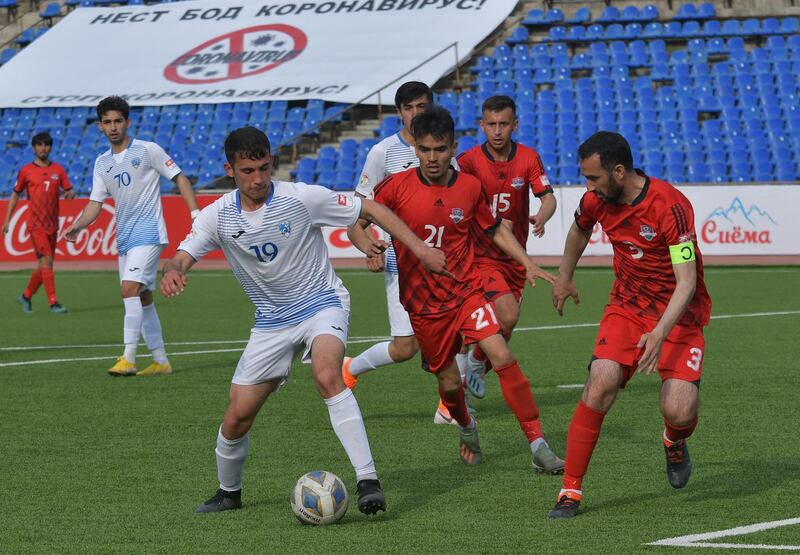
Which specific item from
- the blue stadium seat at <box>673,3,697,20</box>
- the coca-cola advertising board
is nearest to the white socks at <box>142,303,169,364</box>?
the coca-cola advertising board

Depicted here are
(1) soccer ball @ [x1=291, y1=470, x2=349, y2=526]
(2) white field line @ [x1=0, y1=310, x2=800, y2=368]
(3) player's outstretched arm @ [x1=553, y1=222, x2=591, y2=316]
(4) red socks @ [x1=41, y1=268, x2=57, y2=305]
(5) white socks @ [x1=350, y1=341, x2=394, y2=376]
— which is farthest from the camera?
(4) red socks @ [x1=41, y1=268, x2=57, y2=305]

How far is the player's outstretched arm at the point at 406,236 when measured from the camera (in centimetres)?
619

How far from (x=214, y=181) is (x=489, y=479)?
2272cm

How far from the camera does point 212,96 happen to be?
35.2 metres

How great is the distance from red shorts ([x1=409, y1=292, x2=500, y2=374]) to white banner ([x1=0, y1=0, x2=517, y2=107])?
26.1 metres

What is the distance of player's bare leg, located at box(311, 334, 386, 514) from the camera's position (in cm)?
606

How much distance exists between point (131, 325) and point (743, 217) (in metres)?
15.3

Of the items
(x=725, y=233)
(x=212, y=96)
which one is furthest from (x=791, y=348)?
(x=212, y=96)

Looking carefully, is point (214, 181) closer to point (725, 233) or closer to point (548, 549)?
point (725, 233)

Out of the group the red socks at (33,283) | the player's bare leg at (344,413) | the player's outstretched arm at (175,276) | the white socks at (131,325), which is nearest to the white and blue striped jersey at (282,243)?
the player's outstretched arm at (175,276)

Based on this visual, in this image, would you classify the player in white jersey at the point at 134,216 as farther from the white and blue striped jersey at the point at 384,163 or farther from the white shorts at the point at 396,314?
the white shorts at the point at 396,314

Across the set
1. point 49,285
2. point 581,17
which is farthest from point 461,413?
point 581,17

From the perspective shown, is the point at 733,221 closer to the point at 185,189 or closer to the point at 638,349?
the point at 185,189

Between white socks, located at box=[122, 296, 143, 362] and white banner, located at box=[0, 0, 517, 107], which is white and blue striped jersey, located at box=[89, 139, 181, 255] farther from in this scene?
white banner, located at box=[0, 0, 517, 107]
